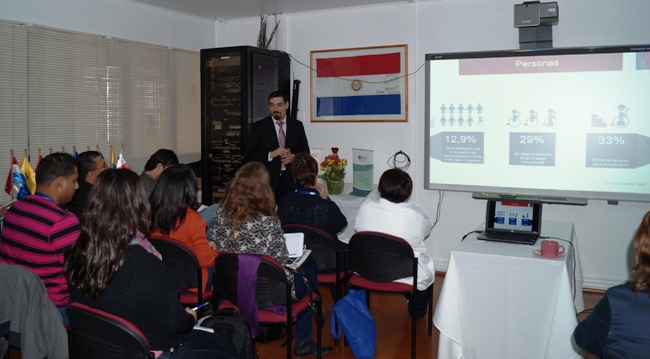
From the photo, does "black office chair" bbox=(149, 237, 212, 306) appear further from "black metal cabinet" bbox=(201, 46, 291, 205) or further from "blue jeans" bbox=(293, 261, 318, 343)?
"black metal cabinet" bbox=(201, 46, 291, 205)

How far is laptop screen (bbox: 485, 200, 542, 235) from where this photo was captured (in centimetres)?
329

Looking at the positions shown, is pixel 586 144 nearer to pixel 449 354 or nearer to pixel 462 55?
pixel 462 55

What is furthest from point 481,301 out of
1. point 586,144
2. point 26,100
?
point 26,100

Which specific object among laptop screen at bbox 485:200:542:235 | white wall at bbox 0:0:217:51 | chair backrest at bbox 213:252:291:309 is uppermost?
white wall at bbox 0:0:217:51

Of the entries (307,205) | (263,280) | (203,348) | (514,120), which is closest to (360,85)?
(514,120)

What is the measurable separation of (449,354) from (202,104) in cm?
379

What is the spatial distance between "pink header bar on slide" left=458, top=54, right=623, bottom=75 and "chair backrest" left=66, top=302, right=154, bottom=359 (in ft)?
10.1

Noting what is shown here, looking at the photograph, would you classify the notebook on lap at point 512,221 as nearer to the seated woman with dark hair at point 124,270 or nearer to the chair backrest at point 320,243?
the chair backrest at point 320,243

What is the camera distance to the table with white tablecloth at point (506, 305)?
280 cm

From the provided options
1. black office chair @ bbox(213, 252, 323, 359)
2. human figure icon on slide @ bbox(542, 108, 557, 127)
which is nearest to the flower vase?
human figure icon on slide @ bbox(542, 108, 557, 127)

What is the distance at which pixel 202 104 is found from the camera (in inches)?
227

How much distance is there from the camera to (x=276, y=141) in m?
5.25

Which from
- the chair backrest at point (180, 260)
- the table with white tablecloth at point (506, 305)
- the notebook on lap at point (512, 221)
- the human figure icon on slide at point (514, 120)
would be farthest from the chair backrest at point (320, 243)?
the human figure icon on slide at point (514, 120)

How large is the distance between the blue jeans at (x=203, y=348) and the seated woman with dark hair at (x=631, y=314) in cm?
148
